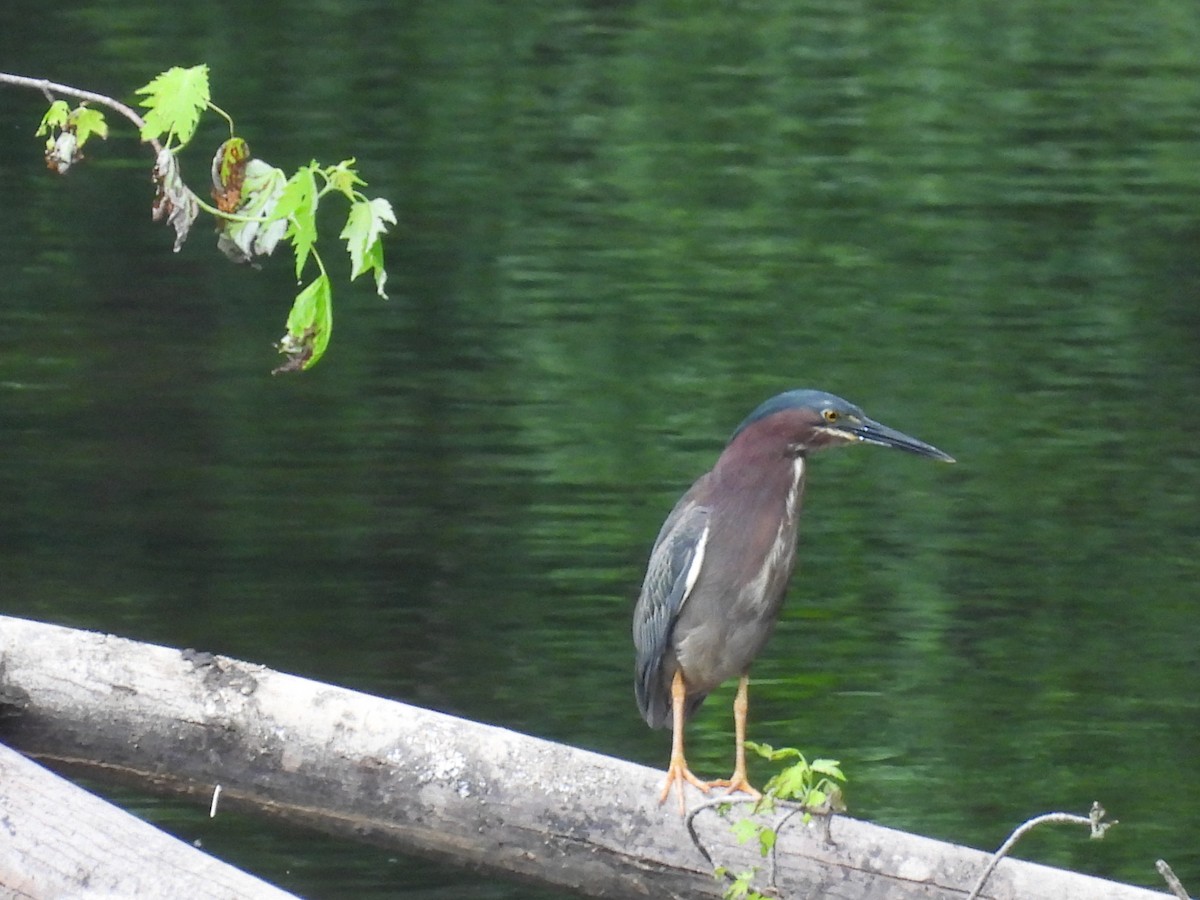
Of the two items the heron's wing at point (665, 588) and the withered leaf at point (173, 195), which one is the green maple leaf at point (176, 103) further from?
the heron's wing at point (665, 588)

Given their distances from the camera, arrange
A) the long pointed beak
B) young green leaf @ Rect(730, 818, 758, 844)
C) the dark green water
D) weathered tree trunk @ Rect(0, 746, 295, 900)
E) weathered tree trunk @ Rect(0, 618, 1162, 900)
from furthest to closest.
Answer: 1. the dark green water
2. the long pointed beak
3. weathered tree trunk @ Rect(0, 618, 1162, 900)
4. young green leaf @ Rect(730, 818, 758, 844)
5. weathered tree trunk @ Rect(0, 746, 295, 900)

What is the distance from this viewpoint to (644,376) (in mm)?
4070

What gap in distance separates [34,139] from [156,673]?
2580mm

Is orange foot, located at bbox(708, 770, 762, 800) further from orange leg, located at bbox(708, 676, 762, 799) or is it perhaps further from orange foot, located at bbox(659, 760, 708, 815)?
orange foot, located at bbox(659, 760, 708, 815)

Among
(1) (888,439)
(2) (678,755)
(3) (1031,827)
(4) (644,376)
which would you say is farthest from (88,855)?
(4) (644,376)

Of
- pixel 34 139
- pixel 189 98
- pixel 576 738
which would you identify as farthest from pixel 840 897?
pixel 34 139

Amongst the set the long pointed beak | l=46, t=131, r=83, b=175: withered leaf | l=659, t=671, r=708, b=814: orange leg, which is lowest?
l=659, t=671, r=708, b=814: orange leg

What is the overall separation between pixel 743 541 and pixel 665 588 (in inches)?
5.7

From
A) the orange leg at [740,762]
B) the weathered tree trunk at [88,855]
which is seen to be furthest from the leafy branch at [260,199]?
the orange leg at [740,762]

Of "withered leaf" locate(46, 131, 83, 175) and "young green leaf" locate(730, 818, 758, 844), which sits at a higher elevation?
"withered leaf" locate(46, 131, 83, 175)

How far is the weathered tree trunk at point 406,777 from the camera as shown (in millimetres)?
1948

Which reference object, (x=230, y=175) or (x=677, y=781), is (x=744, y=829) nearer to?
(x=677, y=781)

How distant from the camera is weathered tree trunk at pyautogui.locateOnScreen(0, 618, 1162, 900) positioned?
1948 millimetres

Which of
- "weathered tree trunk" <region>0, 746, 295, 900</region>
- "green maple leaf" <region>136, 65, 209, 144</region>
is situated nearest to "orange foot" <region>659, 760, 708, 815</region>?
"weathered tree trunk" <region>0, 746, 295, 900</region>
